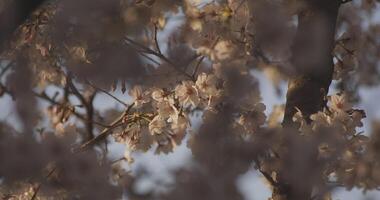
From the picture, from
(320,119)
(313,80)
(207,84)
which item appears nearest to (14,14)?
(207,84)

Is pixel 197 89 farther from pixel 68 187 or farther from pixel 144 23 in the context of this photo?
pixel 68 187

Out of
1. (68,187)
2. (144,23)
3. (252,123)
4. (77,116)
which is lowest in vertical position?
(68,187)

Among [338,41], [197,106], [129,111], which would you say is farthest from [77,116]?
[338,41]

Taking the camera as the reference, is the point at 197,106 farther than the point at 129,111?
No

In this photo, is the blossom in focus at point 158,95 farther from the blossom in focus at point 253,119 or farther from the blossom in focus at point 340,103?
the blossom in focus at point 340,103

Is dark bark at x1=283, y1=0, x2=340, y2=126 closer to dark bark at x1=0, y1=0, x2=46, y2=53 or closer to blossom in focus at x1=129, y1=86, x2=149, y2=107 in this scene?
blossom in focus at x1=129, y1=86, x2=149, y2=107

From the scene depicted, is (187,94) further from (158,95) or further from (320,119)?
(320,119)
